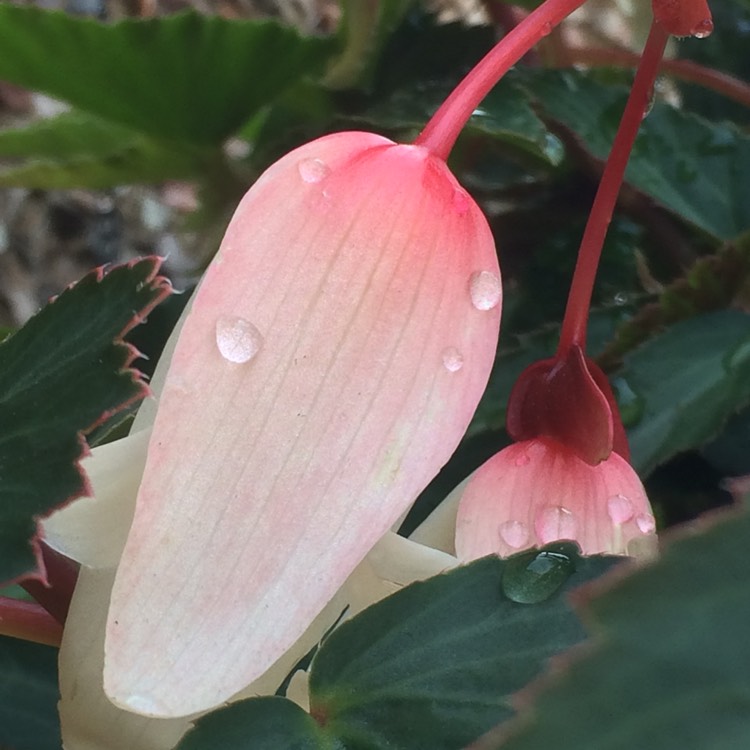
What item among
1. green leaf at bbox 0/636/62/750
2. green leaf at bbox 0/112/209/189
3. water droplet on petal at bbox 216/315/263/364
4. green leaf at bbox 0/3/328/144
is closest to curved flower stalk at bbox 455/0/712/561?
water droplet on petal at bbox 216/315/263/364

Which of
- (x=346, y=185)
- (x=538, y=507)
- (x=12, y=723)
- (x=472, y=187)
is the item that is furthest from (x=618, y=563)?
(x=472, y=187)

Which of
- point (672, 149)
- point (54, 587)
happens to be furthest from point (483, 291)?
point (672, 149)

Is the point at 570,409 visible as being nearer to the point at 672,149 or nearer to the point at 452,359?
the point at 452,359

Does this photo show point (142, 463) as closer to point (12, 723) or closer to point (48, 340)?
point (48, 340)

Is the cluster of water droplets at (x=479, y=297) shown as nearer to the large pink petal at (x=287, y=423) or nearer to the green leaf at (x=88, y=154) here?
the large pink petal at (x=287, y=423)

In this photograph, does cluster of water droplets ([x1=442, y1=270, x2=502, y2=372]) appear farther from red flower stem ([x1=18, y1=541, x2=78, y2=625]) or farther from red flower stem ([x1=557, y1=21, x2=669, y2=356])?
red flower stem ([x1=18, y1=541, x2=78, y2=625])
